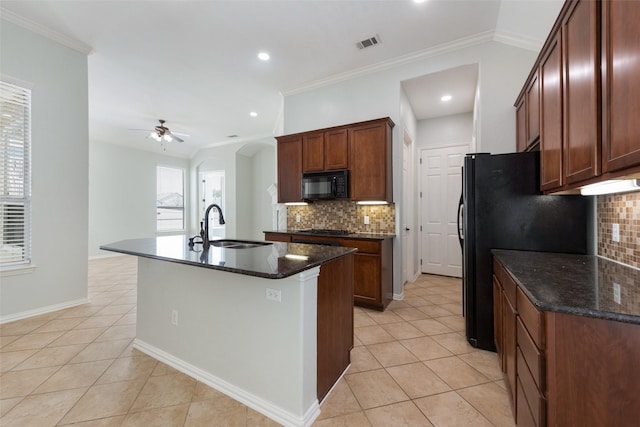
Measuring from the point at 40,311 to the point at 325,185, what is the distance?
3.77 meters

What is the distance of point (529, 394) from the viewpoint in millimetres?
1166

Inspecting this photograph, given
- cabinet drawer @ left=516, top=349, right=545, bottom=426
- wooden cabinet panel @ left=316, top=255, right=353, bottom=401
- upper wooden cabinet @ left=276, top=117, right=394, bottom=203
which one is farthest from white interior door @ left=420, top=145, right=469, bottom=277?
cabinet drawer @ left=516, top=349, right=545, bottom=426

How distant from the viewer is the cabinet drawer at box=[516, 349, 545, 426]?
1.00m

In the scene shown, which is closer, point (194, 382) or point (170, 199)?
point (194, 382)

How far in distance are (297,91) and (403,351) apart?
160 inches

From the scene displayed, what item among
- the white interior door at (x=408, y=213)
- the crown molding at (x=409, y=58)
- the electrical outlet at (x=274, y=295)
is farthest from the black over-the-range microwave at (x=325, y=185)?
the electrical outlet at (x=274, y=295)

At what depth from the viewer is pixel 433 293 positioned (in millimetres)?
3924

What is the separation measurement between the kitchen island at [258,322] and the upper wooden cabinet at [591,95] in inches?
55.7

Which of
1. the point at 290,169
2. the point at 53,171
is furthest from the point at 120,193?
the point at 290,169

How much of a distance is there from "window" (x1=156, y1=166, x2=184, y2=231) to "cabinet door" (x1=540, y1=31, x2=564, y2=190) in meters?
8.78

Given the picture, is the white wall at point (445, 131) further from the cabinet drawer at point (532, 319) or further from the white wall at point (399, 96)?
the cabinet drawer at point (532, 319)

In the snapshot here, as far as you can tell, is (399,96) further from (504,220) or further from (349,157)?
(504,220)

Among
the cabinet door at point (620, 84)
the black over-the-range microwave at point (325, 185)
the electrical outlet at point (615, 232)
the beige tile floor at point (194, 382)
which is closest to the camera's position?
the cabinet door at point (620, 84)

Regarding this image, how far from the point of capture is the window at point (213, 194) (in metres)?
8.00
